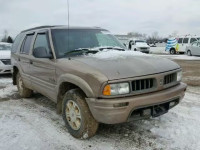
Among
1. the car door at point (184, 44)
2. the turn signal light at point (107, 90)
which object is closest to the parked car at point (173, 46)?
the car door at point (184, 44)

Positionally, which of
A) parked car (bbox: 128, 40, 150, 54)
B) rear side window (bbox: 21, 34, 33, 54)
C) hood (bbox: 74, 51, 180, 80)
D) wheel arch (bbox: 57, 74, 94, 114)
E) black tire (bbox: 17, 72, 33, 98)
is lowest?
black tire (bbox: 17, 72, 33, 98)

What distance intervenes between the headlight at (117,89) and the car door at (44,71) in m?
1.37

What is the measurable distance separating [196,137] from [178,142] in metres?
0.35

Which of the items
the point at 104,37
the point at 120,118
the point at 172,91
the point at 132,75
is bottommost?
the point at 120,118

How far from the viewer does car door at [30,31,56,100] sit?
421 centimetres

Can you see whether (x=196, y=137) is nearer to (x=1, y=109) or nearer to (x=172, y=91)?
(x=172, y=91)

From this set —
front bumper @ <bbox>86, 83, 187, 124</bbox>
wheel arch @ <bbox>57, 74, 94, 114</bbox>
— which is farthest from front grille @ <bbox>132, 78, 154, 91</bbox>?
wheel arch @ <bbox>57, 74, 94, 114</bbox>

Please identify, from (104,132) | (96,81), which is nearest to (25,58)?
(104,132)

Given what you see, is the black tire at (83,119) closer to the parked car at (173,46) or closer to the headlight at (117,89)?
the headlight at (117,89)

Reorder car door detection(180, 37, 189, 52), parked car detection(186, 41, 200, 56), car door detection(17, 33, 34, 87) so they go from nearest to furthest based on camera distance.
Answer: car door detection(17, 33, 34, 87) < parked car detection(186, 41, 200, 56) < car door detection(180, 37, 189, 52)

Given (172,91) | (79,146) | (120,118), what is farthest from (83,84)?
(172,91)

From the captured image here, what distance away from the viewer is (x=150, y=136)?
367cm

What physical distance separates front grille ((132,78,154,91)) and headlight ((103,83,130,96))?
4.7 inches

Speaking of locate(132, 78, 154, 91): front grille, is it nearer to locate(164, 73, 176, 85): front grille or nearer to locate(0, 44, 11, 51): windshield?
locate(164, 73, 176, 85): front grille
